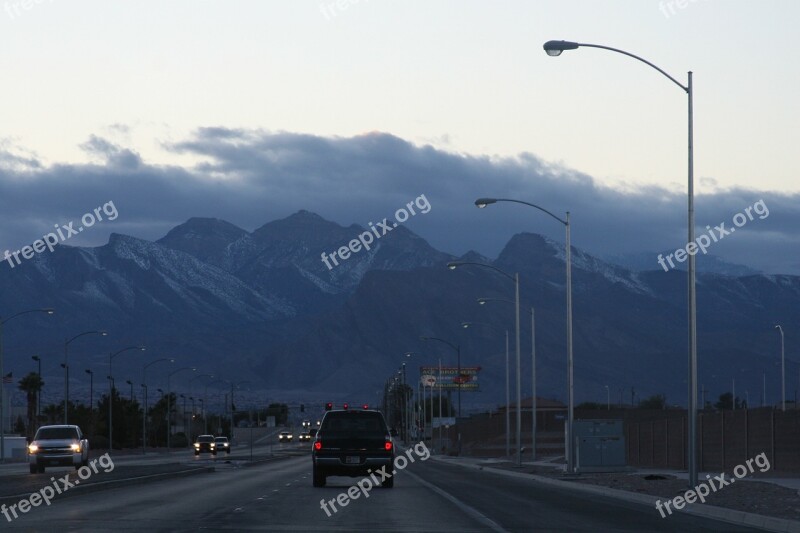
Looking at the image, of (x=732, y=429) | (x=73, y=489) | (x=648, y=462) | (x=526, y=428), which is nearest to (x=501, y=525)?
(x=73, y=489)

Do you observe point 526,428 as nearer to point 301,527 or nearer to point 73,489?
point 73,489

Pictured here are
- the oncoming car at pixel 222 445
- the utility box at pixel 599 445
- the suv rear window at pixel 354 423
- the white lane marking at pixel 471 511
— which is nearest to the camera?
the white lane marking at pixel 471 511

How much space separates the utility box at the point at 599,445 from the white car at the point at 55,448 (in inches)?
752

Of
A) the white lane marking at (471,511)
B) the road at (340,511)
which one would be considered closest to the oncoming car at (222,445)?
the road at (340,511)

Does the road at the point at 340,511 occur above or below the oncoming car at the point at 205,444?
above

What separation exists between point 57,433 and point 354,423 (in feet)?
61.1

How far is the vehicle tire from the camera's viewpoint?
1542 inches

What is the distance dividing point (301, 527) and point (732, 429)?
3003 centimetres

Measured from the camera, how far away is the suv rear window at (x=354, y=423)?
3950 centimetres

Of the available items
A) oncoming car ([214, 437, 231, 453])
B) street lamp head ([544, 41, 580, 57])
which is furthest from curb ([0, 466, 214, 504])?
oncoming car ([214, 437, 231, 453])

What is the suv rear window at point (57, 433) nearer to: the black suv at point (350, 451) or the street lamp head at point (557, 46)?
the black suv at point (350, 451)

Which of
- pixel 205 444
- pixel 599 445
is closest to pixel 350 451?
pixel 599 445

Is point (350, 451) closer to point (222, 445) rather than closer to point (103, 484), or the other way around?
point (103, 484)

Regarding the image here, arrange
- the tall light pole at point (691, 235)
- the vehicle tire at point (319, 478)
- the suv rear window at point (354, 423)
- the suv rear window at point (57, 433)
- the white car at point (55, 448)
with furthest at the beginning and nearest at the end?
1. the suv rear window at point (57, 433)
2. the white car at point (55, 448)
3. the suv rear window at point (354, 423)
4. the vehicle tire at point (319, 478)
5. the tall light pole at point (691, 235)
